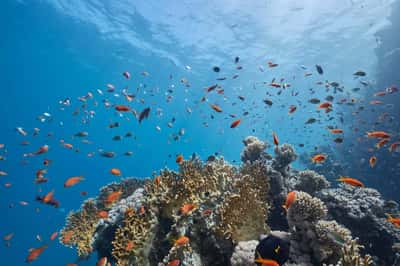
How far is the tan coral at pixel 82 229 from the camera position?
742 centimetres

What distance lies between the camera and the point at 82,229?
313 inches

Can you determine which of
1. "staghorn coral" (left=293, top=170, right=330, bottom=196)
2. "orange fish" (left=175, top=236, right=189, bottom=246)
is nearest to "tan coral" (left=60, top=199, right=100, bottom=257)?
"orange fish" (left=175, top=236, right=189, bottom=246)

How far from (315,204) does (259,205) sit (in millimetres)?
1239

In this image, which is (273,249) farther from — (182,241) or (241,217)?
(182,241)

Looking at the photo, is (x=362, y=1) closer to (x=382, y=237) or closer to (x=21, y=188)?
(x=382, y=237)

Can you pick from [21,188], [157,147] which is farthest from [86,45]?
[157,147]

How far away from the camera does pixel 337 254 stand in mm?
4566

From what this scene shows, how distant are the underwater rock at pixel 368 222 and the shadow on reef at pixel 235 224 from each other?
0.02 meters

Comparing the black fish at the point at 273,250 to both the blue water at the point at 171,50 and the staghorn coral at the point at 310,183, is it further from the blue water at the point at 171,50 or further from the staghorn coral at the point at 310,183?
the blue water at the point at 171,50

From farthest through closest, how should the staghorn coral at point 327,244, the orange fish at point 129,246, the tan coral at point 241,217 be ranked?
1. the tan coral at point 241,217
2. the orange fish at point 129,246
3. the staghorn coral at point 327,244

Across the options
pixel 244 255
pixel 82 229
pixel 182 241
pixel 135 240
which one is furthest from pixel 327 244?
pixel 82 229

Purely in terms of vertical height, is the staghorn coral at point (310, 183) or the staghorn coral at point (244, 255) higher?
the staghorn coral at point (310, 183)

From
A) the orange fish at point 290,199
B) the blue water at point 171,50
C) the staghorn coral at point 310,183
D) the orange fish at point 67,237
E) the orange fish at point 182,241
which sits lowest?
the orange fish at point 182,241

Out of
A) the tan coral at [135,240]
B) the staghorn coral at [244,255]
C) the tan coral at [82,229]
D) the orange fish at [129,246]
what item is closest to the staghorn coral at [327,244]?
the staghorn coral at [244,255]
